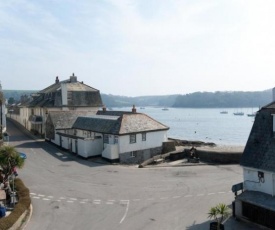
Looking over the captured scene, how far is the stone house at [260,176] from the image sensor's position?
2088 centimetres

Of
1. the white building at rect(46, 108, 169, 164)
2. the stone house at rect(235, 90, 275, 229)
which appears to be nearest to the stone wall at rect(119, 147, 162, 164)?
the white building at rect(46, 108, 169, 164)

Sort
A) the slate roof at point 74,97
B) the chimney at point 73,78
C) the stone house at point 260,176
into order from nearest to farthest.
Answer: the stone house at point 260,176 < the slate roof at point 74,97 < the chimney at point 73,78

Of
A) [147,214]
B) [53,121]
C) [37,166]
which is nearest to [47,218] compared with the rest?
[147,214]

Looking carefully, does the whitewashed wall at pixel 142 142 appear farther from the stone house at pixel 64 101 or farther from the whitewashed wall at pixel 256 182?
the stone house at pixel 64 101

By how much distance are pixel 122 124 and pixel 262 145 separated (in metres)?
23.3

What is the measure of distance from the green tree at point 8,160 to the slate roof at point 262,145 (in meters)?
16.0

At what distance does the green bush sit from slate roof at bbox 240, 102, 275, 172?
1446cm

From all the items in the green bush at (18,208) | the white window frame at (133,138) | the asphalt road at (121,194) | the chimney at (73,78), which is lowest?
the asphalt road at (121,194)

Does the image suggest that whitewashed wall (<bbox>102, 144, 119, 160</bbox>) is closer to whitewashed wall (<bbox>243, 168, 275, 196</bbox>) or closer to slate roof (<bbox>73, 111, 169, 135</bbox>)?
slate roof (<bbox>73, 111, 169, 135</bbox>)

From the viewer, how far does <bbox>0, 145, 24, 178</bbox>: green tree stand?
2509 cm

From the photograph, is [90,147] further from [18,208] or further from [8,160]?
[18,208]

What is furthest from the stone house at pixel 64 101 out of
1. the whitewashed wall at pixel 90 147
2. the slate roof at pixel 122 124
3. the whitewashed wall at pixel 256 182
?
the whitewashed wall at pixel 256 182

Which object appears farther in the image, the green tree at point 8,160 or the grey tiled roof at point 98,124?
the grey tiled roof at point 98,124

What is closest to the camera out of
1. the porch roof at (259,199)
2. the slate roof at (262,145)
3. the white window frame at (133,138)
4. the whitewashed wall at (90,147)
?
the porch roof at (259,199)
